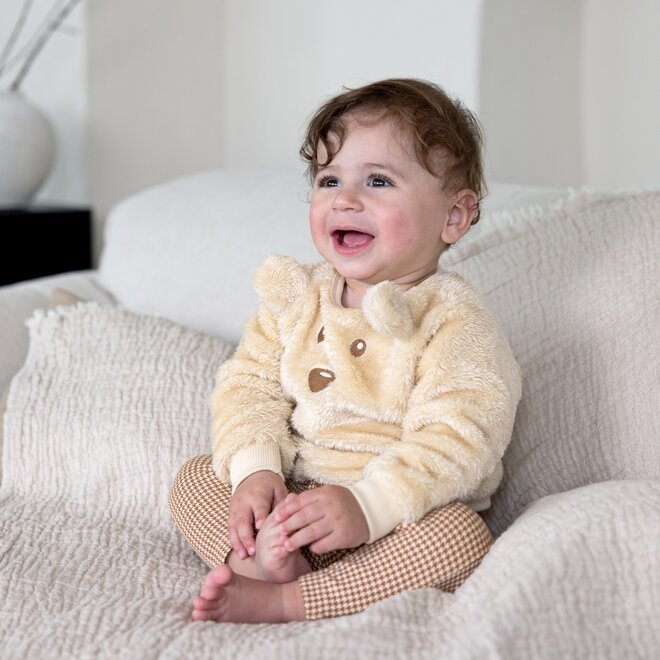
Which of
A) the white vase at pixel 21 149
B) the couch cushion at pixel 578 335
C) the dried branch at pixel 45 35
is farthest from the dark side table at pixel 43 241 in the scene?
the couch cushion at pixel 578 335

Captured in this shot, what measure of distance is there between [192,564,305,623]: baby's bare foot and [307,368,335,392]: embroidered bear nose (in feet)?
0.86

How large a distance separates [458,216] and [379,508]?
0.39 metres

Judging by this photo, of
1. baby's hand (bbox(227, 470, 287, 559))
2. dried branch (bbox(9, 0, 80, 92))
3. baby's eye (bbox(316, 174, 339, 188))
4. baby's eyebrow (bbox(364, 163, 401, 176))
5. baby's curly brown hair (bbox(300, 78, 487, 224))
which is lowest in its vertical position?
baby's hand (bbox(227, 470, 287, 559))

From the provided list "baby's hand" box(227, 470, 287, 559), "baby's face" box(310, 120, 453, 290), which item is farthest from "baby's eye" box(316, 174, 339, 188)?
"baby's hand" box(227, 470, 287, 559)

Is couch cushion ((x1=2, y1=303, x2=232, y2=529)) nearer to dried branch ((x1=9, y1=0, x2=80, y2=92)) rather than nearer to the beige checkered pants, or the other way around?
the beige checkered pants

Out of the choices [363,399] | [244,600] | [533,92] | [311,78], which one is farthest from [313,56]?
[244,600]

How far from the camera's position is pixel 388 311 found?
1.11 metres

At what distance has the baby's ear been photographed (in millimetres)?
1229

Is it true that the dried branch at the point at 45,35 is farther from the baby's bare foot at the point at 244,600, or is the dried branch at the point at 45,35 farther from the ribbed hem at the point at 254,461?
the baby's bare foot at the point at 244,600

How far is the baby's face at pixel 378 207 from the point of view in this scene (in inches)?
46.4

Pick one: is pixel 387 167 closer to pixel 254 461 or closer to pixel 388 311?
pixel 388 311

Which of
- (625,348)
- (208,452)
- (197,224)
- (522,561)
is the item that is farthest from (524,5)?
(522,561)

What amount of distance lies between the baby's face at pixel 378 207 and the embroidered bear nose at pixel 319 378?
118mm

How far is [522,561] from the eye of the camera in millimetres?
941
